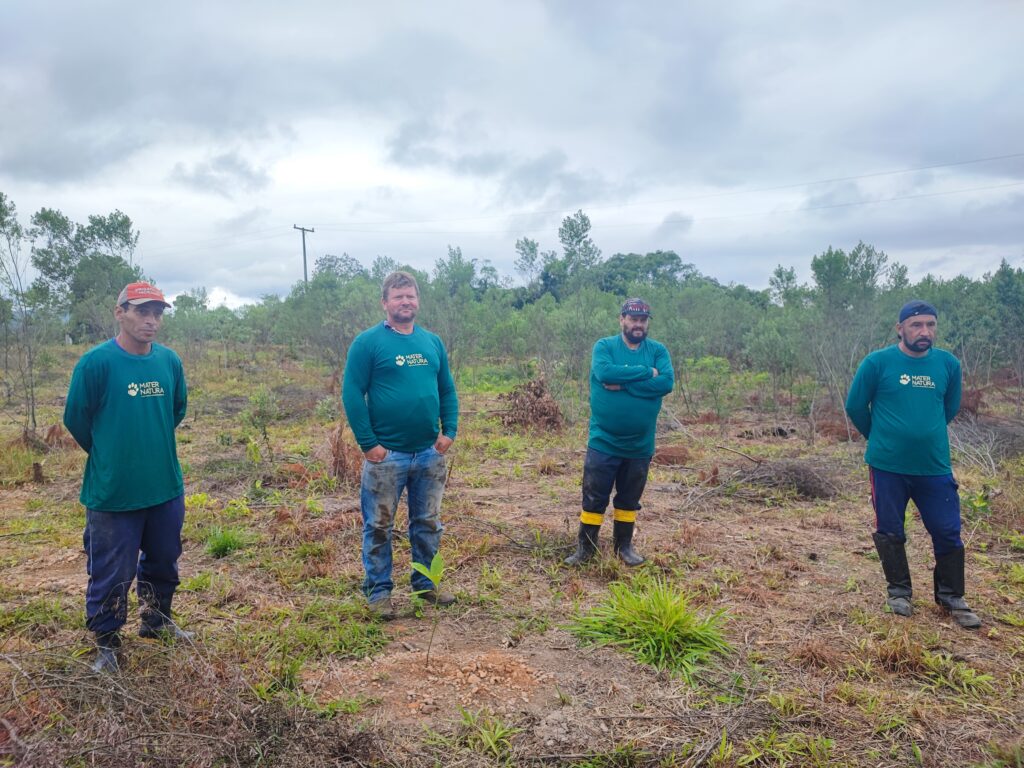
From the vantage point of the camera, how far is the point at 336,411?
41.4 feet

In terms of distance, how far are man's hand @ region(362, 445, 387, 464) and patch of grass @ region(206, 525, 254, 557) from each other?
1.98 m

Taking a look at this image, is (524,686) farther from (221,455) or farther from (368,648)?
(221,455)

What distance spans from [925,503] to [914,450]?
13.7 inches

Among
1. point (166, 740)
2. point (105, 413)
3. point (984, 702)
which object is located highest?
point (105, 413)

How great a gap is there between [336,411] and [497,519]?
7.39 metres

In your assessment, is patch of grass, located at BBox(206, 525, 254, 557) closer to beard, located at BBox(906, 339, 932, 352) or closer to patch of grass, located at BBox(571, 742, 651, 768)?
patch of grass, located at BBox(571, 742, 651, 768)

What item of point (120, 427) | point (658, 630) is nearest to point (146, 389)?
point (120, 427)

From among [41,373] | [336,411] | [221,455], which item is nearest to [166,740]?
[221,455]

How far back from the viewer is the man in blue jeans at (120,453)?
3029 mm

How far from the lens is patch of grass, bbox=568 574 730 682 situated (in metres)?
3.31

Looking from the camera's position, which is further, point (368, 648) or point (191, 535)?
point (191, 535)

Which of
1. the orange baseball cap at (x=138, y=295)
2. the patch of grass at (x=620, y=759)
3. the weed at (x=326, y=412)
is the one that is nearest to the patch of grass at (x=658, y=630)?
the patch of grass at (x=620, y=759)

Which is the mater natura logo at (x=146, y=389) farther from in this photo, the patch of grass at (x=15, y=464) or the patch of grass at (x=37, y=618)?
the patch of grass at (x=15, y=464)

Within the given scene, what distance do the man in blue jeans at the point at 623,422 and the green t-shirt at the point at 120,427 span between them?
2.62 m
